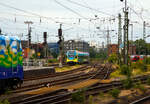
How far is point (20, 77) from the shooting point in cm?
1409

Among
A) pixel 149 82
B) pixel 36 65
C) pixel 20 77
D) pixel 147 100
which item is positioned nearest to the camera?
pixel 147 100

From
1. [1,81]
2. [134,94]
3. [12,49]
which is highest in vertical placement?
[12,49]

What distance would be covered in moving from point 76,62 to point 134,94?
35.8 m

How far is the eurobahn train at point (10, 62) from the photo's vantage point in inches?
488

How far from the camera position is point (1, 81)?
40.8 feet

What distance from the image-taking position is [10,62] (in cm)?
1299

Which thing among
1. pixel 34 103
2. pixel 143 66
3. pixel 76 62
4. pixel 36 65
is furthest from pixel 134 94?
pixel 76 62

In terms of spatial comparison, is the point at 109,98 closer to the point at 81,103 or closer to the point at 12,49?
the point at 81,103

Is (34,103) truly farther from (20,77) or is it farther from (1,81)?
(20,77)

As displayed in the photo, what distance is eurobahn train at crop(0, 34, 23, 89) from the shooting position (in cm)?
1241

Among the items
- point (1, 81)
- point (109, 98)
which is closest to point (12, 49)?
point (1, 81)

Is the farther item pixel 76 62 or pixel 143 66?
pixel 76 62

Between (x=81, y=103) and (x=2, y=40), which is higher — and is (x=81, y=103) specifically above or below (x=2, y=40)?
below

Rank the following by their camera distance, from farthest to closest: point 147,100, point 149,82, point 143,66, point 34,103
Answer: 1. point 143,66
2. point 149,82
3. point 147,100
4. point 34,103
